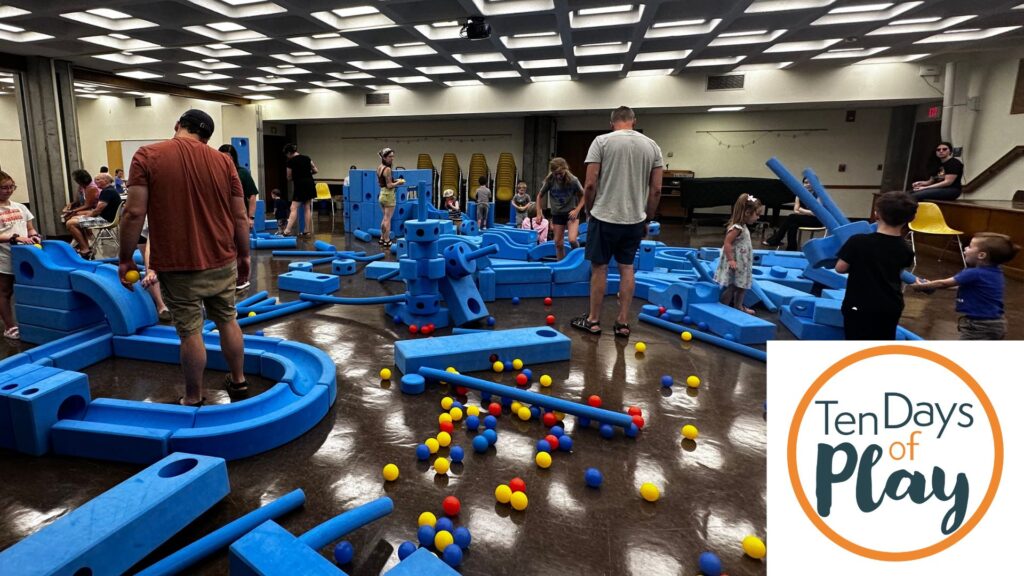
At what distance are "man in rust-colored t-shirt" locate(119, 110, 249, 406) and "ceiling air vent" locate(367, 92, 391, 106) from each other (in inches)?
490

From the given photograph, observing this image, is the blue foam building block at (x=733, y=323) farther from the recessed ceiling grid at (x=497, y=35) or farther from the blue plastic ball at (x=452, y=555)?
the recessed ceiling grid at (x=497, y=35)

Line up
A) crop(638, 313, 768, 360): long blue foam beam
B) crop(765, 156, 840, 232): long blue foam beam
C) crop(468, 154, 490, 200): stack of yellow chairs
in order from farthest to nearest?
crop(468, 154, 490, 200): stack of yellow chairs, crop(638, 313, 768, 360): long blue foam beam, crop(765, 156, 840, 232): long blue foam beam

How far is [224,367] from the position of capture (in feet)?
10.1

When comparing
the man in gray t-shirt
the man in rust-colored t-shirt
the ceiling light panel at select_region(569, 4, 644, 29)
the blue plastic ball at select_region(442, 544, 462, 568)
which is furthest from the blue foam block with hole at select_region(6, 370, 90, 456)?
the ceiling light panel at select_region(569, 4, 644, 29)

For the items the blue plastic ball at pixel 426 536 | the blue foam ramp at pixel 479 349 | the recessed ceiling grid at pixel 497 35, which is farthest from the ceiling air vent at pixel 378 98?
the blue plastic ball at pixel 426 536

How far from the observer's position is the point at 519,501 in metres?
1.86

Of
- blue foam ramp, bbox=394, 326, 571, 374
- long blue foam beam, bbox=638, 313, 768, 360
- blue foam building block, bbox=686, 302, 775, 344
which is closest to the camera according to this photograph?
blue foam ramp, bbox=394, 326, 571, 374

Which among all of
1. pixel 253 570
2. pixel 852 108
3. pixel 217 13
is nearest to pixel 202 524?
pixel 253 570

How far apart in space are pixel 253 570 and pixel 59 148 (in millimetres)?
12459

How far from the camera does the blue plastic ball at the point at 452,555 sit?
62.0 inches

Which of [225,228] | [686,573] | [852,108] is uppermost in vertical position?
[852,108]

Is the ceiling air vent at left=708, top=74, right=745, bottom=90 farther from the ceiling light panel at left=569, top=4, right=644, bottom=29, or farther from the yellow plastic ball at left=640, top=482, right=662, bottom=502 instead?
the yellow plastic ball at left=640, top=482, right=662, bottom=502

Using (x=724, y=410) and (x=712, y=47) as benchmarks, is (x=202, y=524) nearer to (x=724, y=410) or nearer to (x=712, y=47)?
(x=724, y=410)

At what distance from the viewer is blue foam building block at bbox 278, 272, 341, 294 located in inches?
192
